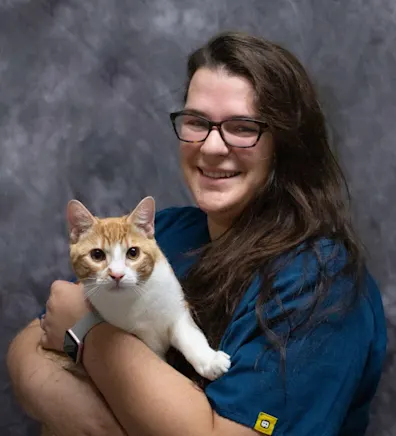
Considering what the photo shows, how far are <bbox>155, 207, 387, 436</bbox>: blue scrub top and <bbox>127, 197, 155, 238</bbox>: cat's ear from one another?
24 cm

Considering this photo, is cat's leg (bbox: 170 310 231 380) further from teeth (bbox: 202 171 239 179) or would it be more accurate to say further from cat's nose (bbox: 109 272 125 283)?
teeth (bbox: 202 171 239 179)

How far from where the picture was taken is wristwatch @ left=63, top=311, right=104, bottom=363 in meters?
1.23

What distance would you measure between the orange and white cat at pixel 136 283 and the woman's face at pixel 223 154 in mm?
179

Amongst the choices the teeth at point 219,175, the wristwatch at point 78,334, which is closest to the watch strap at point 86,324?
the wristwatch at point 78,334

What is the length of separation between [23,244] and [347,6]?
1190mm

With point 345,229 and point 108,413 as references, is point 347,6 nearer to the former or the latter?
point 345,229

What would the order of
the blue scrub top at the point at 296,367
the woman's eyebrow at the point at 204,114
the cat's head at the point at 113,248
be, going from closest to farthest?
the blue scrub top at the point at 296,367, the cat's head at the point at 113,248, the woman's eyebrow at the point at 204,114

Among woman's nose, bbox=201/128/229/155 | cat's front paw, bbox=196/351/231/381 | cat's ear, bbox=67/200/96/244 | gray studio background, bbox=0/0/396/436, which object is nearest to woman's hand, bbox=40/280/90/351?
cat's ear, bbox=67/200/96/244

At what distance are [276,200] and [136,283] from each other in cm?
35

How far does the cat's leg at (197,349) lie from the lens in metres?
1.13

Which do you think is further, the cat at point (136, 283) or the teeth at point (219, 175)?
the teeth at point (219, 175)

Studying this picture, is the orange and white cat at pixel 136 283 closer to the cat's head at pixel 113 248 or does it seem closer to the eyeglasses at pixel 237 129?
the cat's head at pixel 113 248

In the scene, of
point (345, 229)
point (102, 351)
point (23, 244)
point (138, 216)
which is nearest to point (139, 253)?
point (138, 216)

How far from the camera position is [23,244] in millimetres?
1949
